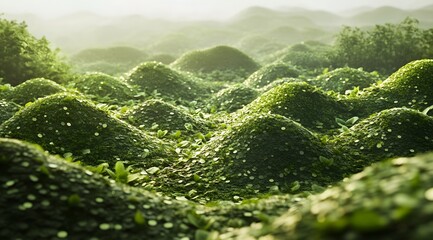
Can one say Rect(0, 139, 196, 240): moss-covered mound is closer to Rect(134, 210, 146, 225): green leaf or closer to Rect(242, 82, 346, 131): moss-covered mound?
Rect(134, 210, 146, 225): green leaf

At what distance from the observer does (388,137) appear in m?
14.5

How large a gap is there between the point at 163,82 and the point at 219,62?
16807 mm

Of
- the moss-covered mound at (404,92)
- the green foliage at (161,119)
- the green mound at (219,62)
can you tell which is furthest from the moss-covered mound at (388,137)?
the green mound at (219,62)

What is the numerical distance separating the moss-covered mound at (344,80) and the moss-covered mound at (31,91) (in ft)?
51.9

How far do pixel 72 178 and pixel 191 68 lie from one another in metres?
35.7

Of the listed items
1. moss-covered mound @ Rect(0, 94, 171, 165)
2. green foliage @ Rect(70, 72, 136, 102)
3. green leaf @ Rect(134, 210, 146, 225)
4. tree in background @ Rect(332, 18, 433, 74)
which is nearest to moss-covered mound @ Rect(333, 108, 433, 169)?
moss-covered mound @ Rect(0, 94, 171, 165)

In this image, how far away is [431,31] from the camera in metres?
35.1

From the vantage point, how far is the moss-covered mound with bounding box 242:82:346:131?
18.1m

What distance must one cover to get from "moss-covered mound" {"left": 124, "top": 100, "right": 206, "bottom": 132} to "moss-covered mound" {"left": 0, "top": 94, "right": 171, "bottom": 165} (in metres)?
2.28

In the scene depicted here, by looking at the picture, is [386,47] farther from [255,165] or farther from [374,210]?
[374,210]

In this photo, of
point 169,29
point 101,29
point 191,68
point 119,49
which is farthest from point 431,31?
point 101,29

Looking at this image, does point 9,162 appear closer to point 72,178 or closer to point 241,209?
point 72,178

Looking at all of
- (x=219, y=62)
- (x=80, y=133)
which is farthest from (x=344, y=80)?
(x=219, y=62)

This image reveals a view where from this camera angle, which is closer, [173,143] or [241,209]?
[241,209]
